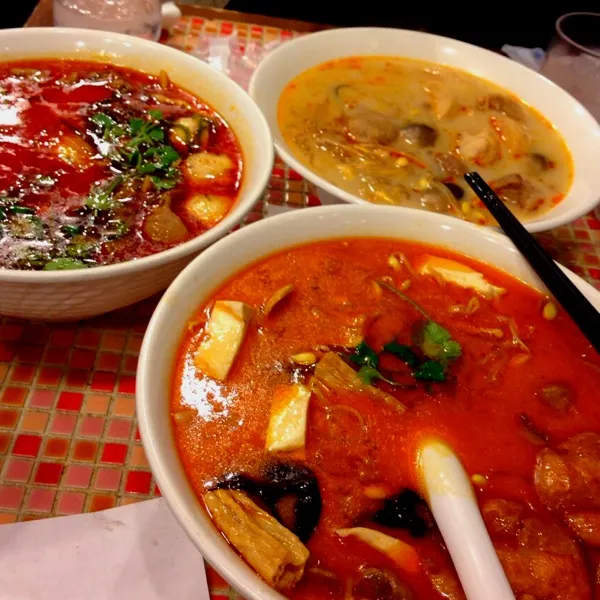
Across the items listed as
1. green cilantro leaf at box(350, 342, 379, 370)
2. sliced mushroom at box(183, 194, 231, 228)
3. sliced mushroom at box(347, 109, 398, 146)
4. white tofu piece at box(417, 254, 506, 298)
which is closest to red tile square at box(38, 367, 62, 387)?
sliced mushroom at box(183, 194, 231, 228)

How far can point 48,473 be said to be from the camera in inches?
64.4

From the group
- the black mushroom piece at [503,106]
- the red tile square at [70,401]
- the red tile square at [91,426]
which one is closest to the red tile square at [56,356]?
the red tile square at [70,401]

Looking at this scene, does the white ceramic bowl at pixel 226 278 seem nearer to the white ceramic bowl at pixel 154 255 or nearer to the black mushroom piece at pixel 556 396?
the white ceramic bowl at pixel 154 255

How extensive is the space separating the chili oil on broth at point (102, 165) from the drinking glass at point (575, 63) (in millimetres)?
2185

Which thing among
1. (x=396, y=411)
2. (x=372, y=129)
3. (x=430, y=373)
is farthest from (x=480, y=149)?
(x=396, y=411)

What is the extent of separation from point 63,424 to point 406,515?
100 centimetres

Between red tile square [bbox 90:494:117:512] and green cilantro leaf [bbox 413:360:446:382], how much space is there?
2.85ft

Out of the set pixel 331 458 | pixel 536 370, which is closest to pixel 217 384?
pixel 331 458

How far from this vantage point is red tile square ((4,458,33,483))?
5.28 feet

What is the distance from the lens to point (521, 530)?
1.37 meters

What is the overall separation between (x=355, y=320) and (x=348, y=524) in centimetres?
58

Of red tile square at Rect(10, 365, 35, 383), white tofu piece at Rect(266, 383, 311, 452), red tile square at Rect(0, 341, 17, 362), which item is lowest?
red tile square at Rect(10, 365, 35, 383)

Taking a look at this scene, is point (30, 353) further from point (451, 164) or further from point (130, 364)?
point (451, 164)

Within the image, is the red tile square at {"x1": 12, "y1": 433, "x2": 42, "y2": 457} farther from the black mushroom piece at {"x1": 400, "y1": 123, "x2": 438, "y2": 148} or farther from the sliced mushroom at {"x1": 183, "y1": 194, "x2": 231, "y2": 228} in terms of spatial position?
the black mushroom piece at {"x1": 400, "y1": 123, "x2": 438, "y2": 148}
